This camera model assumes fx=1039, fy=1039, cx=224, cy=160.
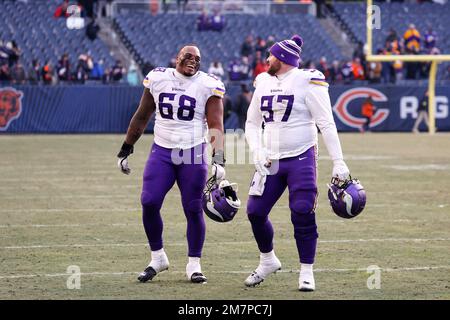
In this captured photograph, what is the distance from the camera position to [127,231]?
32.8 feet

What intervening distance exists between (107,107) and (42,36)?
11.8ft

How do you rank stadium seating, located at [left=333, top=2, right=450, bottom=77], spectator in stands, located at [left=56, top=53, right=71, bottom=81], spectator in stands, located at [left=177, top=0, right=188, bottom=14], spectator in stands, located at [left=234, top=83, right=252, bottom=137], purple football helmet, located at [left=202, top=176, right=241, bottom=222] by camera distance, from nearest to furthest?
purple football helmet, located at [left=202, top=176, right=241, bottom=222]
spectator in stands, located at [left=234, top=83, right=252, bottom=137]
spectator in stands, located at [left=56, top=53, right=71, bottom=81]
stadium seating, located at [left=333, top=2, right=450, bottom=77]
spectator in stands, located at [left=177, top=0, right=188, bottom=14]

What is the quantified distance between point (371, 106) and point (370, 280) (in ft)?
66.6

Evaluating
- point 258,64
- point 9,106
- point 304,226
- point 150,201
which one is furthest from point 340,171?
point 258,64

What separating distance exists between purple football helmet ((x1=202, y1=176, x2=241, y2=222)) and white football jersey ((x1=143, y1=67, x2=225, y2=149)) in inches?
16.4

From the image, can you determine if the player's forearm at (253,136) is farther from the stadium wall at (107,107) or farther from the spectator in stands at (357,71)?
the spectator in stands at (357,71)

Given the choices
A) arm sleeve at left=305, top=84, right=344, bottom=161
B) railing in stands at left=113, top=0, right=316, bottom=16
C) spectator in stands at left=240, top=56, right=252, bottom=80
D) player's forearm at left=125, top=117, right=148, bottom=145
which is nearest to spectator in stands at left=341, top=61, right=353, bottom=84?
spectator in stands at left=240, top=56, right=252, bottom=80

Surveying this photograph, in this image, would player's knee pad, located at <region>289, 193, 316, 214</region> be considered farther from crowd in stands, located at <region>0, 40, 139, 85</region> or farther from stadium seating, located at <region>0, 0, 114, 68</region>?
stadium seating, located at <region>0, 0, 114, 68</region>

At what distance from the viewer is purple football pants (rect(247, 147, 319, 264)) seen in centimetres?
708

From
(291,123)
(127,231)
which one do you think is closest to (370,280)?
(291,123)

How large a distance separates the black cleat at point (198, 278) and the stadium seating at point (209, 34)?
855 inches

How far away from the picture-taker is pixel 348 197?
707 cm

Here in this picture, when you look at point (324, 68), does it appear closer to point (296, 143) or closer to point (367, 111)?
point (367, 111)
